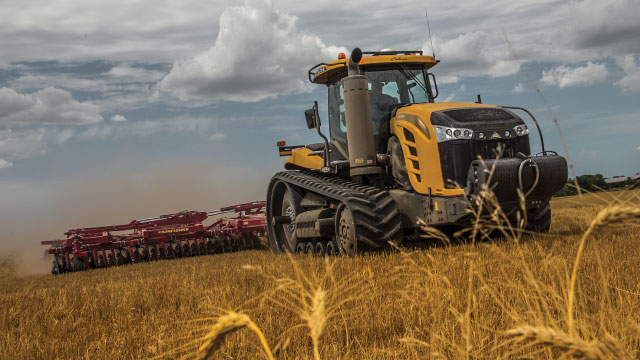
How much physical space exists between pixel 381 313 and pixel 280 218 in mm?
7591

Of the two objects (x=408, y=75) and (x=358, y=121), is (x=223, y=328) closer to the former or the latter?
(x=358, y=121)

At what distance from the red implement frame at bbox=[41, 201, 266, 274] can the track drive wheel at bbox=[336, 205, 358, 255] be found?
764 cm

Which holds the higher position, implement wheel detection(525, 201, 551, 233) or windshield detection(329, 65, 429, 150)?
windshield detection(329, 65, 429, 150)

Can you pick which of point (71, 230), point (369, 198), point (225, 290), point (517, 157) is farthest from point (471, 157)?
point (71, 230)

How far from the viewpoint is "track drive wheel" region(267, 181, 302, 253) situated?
11750mm

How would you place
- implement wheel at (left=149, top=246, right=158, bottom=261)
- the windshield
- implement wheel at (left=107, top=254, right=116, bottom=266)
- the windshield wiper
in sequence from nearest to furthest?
the windshield < the windshield wiper < implement wheel at (left=107, top=254, right=116, bottom=266) < implement wheel at (left=149, top=246, right=158, bottom=261)

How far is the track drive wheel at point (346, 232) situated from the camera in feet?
27.1

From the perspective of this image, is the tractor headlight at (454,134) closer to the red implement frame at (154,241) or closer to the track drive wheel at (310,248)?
the track drive wheel at (310,248)

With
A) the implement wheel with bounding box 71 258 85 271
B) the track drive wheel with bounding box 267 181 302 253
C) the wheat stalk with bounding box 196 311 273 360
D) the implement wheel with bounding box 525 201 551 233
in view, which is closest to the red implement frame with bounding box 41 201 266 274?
the implement wheel with bounding box 71 258 85 271

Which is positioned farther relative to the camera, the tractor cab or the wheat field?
the tractor cab

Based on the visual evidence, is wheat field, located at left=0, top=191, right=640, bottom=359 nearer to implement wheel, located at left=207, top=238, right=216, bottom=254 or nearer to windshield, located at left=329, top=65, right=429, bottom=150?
windshield, located at left=329, top=65, right=429, bottom=150

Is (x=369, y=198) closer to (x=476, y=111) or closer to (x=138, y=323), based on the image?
(x=476, y=111)

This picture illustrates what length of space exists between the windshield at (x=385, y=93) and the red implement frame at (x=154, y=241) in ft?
23.3

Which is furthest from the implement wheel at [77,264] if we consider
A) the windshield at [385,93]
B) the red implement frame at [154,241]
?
the windshield at [385,93]
